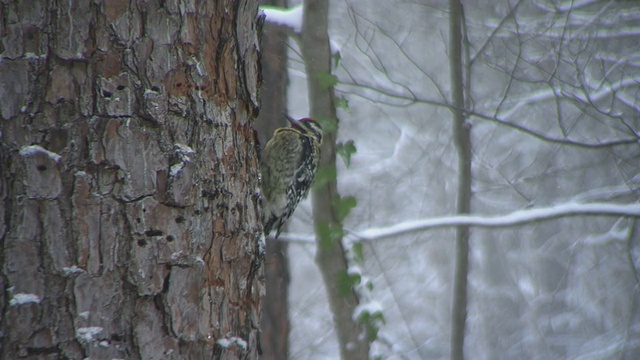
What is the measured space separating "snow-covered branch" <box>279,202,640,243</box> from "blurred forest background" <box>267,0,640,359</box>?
0.37 ft

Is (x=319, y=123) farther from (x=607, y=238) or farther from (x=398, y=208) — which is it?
(x=398, y=208)

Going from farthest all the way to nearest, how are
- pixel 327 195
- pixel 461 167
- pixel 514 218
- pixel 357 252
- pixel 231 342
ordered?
pixel 461 167
pixel 514 218
pixel 357 252
pixel 327 195
pixel 231 342

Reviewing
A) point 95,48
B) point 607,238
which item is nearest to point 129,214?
point 95,48

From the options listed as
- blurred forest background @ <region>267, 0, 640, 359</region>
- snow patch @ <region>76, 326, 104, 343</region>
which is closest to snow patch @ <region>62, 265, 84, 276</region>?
snow patch @ <region>76, 326, 104, 343</region>

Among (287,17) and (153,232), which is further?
(287,17)

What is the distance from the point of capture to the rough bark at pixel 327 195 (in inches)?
207

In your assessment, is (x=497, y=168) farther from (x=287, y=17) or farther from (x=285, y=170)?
(x=285, y=170)

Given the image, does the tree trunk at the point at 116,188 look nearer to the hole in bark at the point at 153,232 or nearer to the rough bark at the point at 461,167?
the hole in bark at the point at 153,232

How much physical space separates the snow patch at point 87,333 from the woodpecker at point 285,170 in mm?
2826

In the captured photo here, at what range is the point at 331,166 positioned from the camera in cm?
530

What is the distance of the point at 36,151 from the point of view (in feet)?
5.40

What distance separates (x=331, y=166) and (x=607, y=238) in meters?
A: 3.20

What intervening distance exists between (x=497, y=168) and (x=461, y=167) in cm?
161

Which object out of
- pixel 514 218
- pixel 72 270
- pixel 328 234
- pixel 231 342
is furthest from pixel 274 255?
pixel 72 270
